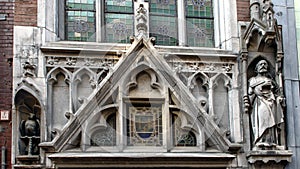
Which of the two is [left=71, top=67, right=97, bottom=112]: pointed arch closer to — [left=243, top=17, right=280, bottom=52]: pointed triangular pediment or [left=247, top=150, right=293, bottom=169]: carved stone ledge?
[left=243, top=17, right=280, bottom=52]: pointed triangular pediment

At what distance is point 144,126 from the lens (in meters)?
8.74

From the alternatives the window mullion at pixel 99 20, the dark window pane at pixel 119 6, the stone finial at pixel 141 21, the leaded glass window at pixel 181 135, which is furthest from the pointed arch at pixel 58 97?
the leaded glass window at pixel 181 135

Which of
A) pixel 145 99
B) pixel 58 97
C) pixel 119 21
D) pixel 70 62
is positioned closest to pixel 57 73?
pixel 70 62

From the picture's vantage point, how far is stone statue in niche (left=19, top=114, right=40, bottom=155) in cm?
811

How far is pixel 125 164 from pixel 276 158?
224 cm

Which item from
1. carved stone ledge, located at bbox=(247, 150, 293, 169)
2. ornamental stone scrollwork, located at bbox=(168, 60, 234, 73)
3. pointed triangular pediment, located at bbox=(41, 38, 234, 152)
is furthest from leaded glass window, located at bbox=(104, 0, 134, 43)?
carved stone ledge, located at bbox=(247, 150, 293, 169)

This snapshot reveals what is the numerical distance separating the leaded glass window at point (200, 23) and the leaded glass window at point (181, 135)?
4.66 feet

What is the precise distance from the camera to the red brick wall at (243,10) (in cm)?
944

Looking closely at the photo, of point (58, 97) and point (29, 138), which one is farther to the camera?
point (58, 97)

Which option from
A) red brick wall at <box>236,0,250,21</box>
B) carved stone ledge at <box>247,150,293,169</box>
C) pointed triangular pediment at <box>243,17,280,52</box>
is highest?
red brick wall at <box>236,0,250,21</box>

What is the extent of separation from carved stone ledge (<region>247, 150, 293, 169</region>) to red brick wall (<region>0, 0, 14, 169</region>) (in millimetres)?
3535

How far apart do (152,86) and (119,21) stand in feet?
4.37

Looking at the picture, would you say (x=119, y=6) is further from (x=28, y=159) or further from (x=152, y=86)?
(x=28, y=159)

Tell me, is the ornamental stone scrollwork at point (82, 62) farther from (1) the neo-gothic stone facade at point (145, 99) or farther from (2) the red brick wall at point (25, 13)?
(2) the red brick wall at point (25, 13)
